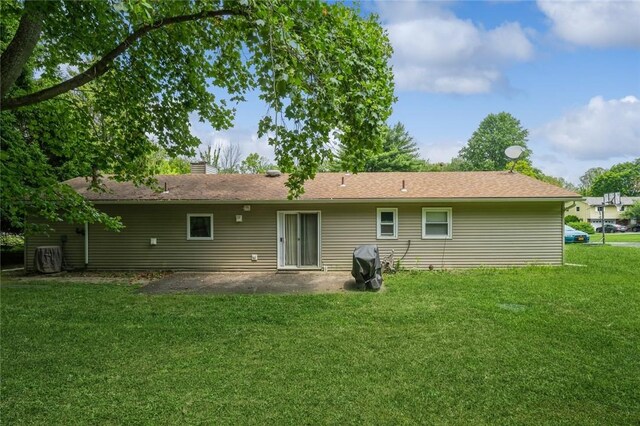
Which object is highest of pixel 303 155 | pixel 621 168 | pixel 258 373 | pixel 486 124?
pixel 486 124

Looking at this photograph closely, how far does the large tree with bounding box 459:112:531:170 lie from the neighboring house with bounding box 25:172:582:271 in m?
43.2

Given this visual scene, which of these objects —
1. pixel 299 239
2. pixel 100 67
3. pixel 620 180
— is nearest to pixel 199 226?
pixel 299 239

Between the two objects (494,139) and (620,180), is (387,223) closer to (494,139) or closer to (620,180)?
(494,139)

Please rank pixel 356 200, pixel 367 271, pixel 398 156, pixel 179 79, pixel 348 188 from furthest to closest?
pixel 398 156 → pixel 348 188 → pixel 356 200 → pixel 367 271 → pixel 179 79

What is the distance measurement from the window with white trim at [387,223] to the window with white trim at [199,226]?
17.2 ft

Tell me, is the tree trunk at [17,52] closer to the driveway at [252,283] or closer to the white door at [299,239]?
the driveway at [252,283]

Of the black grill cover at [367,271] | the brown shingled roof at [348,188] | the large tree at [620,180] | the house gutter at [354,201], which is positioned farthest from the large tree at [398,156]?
the large tree at [620,180]

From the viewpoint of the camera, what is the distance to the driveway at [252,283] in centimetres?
884

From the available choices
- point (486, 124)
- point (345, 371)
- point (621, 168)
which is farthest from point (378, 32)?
point (621, 168)

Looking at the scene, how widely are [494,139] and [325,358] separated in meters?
56.1

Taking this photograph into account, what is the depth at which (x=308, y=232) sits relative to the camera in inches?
466

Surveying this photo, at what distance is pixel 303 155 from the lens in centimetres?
667

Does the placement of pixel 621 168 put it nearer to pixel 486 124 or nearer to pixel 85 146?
pixel 486 124

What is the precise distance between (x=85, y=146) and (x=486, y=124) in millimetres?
57276
